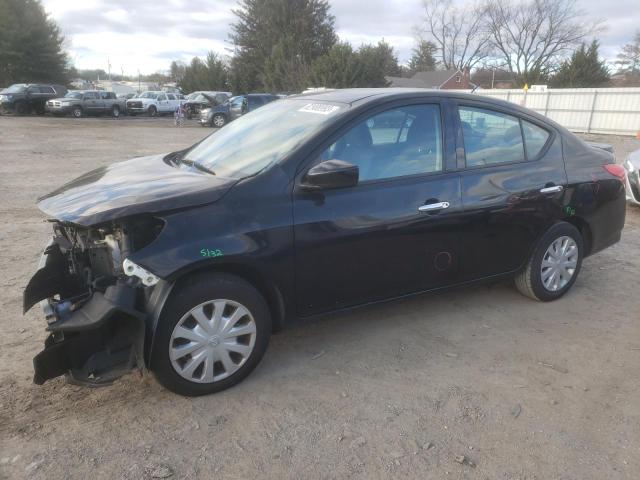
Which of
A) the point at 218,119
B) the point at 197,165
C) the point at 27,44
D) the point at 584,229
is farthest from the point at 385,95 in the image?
the point at 27,44

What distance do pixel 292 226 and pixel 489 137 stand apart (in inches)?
72.8

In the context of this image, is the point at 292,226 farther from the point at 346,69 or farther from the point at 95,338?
the point at 346,69

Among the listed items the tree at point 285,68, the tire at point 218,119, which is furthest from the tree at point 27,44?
the tire at point 218,119

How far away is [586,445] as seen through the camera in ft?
8.93

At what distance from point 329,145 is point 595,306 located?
2.86m

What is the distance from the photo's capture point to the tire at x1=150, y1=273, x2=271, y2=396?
2812mm

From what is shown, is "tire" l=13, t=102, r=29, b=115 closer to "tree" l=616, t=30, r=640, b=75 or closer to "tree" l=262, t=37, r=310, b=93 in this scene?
"tree" l=262, t=37, r=310, b=93

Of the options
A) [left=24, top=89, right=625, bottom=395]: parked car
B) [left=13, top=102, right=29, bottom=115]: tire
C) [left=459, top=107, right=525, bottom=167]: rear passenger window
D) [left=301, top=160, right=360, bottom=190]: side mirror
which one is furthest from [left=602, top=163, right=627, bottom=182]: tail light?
[left=13, top=102, right=29, bottom=115]: tire

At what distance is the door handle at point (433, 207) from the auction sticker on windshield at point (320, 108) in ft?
2.90

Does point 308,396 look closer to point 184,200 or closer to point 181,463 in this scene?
point 181,463

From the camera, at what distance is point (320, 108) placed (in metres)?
3.63

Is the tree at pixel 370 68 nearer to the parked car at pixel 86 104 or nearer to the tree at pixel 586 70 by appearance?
the tree at pixel 586 70

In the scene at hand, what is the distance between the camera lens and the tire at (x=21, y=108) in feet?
95.1

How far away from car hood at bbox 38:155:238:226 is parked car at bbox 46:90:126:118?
29385 millimetres
